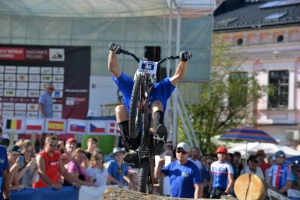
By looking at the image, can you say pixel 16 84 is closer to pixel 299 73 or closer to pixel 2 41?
pixel 2 41

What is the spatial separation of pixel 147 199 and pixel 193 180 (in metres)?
4.21

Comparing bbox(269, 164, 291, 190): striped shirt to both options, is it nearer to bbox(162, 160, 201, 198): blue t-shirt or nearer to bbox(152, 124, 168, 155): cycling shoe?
bbox(162, 160, 201, 198): blue t-shirt

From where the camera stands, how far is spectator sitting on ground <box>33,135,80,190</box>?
37.5ft

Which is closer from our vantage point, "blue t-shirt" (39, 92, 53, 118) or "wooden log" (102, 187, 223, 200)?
"wooden log" (102, 187, 223, 200)

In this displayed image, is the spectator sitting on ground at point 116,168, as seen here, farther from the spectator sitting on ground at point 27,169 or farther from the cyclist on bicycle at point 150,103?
the cyclist on bicycle at point 150,103

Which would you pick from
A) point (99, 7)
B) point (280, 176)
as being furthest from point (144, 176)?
point (99, 7)

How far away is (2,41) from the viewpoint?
21375 mm

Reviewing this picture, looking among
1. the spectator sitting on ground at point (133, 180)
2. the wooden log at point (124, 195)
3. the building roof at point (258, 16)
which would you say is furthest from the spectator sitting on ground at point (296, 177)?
the building roof at point (258, 16)

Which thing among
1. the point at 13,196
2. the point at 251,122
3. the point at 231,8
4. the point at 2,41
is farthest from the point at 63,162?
the point at 231,8

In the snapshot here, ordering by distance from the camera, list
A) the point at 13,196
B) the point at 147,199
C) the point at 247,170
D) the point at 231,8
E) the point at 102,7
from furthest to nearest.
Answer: the point at 231,8 < the point at 102,7 < the point at 247,170 < the point at 13,196 < the point at 147,199

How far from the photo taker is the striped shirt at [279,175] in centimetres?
1461

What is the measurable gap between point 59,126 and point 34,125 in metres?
0.61

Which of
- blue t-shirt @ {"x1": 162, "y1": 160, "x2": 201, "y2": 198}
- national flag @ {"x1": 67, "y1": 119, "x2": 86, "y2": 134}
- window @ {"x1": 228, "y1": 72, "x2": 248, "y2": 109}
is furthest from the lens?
window @ {"x1": 228, "y1": 72, "x2": 248, "y2": 109}

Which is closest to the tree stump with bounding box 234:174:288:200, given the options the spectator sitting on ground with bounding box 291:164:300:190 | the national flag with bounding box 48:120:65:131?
the spectator sitting on ground with bounding box 291:164:300:190
